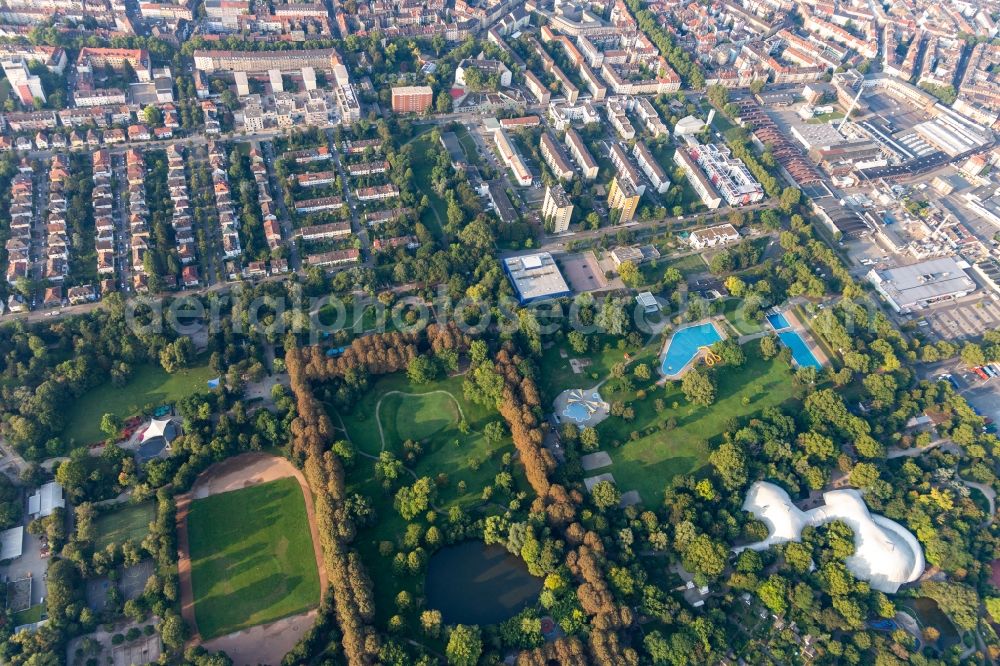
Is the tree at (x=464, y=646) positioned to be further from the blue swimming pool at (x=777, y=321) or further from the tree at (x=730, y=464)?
the blue swimming pool at (x=777, y=321)

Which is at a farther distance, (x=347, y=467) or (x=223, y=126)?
(x=223, y=126)

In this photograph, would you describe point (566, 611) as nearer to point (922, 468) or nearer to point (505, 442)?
point (505, 442)

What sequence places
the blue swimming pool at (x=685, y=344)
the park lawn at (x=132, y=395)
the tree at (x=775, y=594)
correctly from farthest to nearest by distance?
the blue swimming pool at (x=685, y=344), the park lawn at (x=132, y=395), the tree at (x=775, y=594)

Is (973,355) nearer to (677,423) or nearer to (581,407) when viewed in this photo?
(677,423)

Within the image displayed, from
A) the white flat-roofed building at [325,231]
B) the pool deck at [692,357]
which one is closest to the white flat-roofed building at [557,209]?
the pool deck at [692,357]

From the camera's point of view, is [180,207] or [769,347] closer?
[769,347]

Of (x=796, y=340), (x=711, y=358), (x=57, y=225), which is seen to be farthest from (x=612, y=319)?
(x=57, y=225)

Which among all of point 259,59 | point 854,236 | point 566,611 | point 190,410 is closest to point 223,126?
point 259,59
